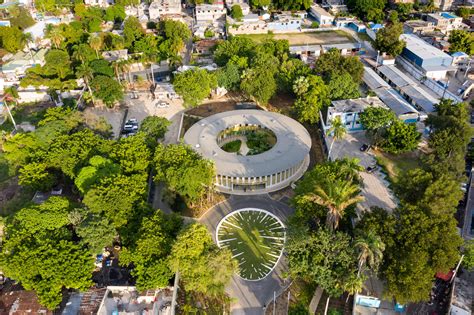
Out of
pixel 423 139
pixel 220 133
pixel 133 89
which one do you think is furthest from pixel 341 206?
pixel 133 89

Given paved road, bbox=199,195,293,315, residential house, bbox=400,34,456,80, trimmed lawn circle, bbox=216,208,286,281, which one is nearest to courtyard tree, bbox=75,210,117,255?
paved road, bbox=199,195,293,315

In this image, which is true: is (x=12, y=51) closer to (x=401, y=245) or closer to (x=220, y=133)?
(x=220, y=133)

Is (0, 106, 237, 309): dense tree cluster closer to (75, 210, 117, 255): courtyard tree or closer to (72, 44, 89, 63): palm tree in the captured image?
(75, 210, 117, 255): courtyard tree

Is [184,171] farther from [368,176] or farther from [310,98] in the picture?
[310,98]

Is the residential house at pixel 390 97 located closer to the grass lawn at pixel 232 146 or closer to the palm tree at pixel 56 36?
the grass lawn at pixel 232 146

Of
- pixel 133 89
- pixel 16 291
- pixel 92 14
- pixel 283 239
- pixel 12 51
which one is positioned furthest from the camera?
pixel 92 14

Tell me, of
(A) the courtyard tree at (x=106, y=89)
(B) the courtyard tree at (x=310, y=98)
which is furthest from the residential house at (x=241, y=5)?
(A) the courtyard tree at (x=106, y=89)
